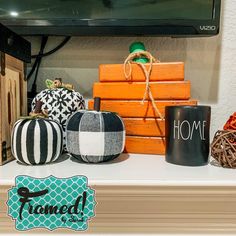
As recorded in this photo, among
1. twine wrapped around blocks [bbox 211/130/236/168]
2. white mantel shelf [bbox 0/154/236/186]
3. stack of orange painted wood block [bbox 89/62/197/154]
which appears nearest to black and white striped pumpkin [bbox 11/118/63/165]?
white mantel shelf [bbox 0/154/236/186]

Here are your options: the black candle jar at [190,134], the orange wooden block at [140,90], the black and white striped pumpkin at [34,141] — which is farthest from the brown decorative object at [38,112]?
the black candle jar at [190,134]

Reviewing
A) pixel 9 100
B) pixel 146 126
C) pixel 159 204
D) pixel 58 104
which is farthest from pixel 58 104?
pixel 159 204

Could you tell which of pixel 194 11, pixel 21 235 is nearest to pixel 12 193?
pixel 21 235

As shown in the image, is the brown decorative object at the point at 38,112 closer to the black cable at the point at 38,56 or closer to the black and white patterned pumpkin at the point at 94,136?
the black and white patterned pumpkin at the point at 94,136

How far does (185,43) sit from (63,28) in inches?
14.1

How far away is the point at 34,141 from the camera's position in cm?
50

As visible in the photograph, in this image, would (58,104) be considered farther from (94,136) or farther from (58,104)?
(94,136)

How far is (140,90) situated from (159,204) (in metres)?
0.28

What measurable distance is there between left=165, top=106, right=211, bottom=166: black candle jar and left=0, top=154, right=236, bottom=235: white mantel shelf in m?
0.08

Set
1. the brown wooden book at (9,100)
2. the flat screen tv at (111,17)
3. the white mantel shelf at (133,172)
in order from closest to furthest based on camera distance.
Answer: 1. the white mantel shelf at (133,172)
2. the brown wooden book at (9,100)
3. the flat screen tv at (111,17)

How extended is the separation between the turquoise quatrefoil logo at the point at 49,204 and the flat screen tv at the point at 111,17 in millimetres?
453

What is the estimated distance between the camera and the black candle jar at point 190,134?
509 mm

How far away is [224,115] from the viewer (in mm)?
822

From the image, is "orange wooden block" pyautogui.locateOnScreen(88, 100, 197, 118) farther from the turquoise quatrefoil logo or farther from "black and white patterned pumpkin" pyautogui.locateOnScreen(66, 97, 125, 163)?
the turquoise quatrefoil logo
